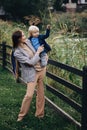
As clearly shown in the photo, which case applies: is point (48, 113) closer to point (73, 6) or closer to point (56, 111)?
point (56, 111)

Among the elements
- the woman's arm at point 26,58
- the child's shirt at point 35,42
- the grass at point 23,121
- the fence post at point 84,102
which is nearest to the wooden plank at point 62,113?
the grass at point 23,121

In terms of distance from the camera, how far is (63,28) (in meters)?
12.1

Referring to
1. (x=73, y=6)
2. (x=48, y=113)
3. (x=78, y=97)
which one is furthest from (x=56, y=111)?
(x=73, y=6)

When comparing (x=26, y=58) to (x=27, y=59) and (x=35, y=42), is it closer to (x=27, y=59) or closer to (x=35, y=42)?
(x=27, y=59)

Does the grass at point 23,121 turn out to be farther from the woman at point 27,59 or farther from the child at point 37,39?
the child at point 37,39

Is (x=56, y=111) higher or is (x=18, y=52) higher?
(x=18, y=52)

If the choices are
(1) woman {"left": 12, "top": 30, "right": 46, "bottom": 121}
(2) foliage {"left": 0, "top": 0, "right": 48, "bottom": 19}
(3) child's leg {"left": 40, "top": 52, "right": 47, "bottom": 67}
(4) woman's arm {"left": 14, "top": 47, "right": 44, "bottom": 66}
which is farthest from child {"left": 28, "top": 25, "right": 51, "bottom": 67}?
(2) foliage {"left": 0, "top": 0, "right": 48, "bottom": 19}

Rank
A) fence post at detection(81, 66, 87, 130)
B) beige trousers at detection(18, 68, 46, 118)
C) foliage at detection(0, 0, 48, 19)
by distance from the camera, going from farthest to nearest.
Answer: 1. foliage at detection(0, 0, 48, 19)
2. beige trousers at detection(18, 68, 46, 118)
3. fence post at detection(81, 66, 87, 130)

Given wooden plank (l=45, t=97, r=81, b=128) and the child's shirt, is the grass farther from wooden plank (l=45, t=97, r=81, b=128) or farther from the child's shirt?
the child's shirt

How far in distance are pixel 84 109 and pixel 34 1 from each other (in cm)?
3317

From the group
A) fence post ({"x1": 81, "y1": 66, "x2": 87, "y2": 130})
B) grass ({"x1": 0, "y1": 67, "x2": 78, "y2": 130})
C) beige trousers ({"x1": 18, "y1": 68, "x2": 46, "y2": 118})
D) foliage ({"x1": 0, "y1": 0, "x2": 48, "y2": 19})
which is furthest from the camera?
foliage ({"x1": 0, "y1": 0, "x2": 48, "y2": 19})

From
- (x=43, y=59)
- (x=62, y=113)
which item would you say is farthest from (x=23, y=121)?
(x=43, y=59)

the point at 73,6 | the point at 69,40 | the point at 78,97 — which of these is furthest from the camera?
the point at 73,6

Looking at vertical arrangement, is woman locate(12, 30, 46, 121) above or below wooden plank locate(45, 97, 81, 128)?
above
